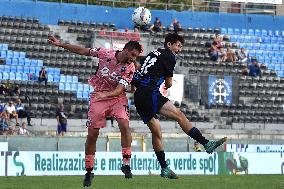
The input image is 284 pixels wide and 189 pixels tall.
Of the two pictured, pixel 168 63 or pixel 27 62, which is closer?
pixel 168 63

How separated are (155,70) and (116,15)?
2921cm

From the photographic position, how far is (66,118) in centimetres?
3347

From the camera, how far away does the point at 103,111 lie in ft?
46.2

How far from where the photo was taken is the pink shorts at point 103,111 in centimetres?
1396

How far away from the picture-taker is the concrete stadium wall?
40.8 m

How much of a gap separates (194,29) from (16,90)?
13.1 metres

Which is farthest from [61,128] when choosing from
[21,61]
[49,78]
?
[21,61]

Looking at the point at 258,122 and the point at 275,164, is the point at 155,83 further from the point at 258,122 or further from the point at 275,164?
the point at 258,122

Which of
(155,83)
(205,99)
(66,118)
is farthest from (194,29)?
(155,83)

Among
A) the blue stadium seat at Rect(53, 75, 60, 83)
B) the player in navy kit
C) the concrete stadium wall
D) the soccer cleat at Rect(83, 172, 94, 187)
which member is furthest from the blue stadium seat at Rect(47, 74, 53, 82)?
the soccer cleat at Rect(83, 172, 94, 187)

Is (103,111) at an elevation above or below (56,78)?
below

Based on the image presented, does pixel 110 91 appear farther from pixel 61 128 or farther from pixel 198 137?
pixel 61 128

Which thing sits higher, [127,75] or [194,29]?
[194,29]

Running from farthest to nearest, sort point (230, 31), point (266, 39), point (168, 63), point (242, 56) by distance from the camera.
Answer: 1. point (266, 39)
2. point (230, 31)
3. point (242, 56)
4. point (168, 63)
